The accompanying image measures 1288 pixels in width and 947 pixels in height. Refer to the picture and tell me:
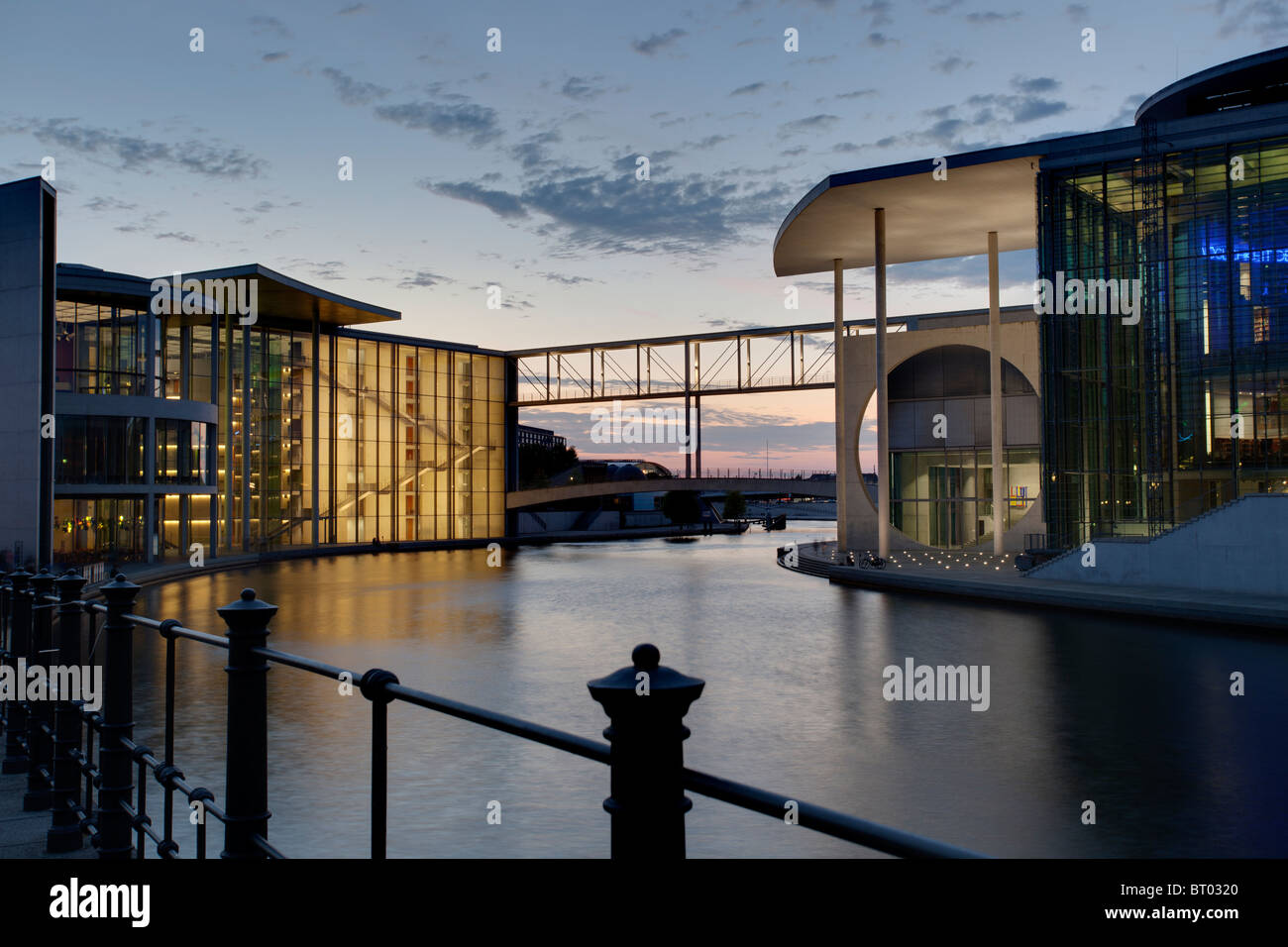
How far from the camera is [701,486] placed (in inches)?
2862

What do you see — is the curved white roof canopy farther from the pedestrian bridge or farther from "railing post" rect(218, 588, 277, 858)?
"railing post" rect(218, 588, 277, 858)

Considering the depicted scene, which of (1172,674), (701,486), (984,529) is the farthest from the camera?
(701,486)

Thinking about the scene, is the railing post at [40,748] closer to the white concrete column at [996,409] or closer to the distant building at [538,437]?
the white concrete column at [996,409]

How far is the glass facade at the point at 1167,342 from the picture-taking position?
31.5m

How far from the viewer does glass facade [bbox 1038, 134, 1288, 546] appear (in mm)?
31531

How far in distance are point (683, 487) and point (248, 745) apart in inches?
2719

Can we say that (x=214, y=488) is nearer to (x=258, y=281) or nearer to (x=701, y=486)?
(x=258, y=281)

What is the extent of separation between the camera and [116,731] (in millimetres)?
5910

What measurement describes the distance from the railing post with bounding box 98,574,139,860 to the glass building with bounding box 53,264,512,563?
35991mm

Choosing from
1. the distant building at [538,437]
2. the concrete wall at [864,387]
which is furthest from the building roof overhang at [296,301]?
the distant building at [538,437]

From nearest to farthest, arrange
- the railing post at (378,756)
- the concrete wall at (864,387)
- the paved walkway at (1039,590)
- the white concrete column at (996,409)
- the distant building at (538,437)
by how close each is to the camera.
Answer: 1. the railing post at (378,756)
2. the paved walkway at (1039,590)
3. the white concrete column at (996,409)
4. the concrete wall at (864,387)
5. the distant building at (538,437)

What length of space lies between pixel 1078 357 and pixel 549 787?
29.0 metres
